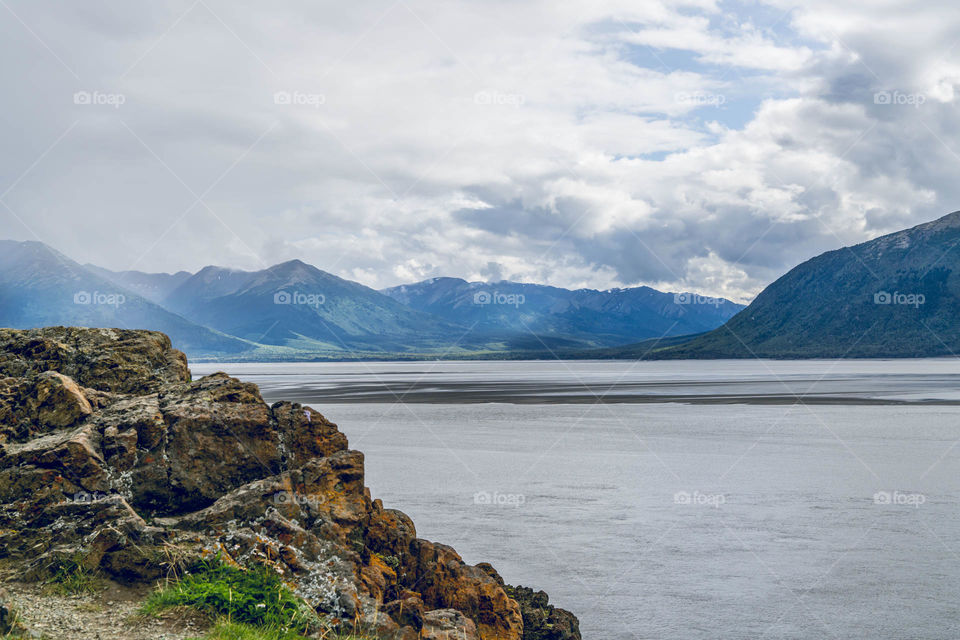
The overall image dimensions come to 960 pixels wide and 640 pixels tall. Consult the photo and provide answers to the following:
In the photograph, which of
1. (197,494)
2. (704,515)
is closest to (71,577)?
(197,494)

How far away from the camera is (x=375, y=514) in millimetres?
13555

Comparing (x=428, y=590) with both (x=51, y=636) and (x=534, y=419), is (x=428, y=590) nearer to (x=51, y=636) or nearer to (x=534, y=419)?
(x=51, y=636)

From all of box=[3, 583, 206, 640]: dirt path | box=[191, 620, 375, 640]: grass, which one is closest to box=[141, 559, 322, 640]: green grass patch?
box=[191, 620, 375, 640]: grass

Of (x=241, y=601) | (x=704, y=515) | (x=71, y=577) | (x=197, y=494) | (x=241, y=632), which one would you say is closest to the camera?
(x=241, y=632)

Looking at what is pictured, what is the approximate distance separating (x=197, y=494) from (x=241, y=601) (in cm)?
333

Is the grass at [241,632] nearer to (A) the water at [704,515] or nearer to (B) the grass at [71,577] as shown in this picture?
Result: (B) the grass at [71,577]

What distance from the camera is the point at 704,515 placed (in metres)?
28.1

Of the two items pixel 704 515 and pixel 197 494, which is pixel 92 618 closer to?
pixel 197 494

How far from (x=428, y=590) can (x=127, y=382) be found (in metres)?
7.86

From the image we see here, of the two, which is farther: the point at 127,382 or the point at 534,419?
the point at 534,419

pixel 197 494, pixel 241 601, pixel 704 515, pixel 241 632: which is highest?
pixel 197 494

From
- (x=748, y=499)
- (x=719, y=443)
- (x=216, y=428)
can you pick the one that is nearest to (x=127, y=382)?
(x=216, y=428)

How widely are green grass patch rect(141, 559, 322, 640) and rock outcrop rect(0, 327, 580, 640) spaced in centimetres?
37

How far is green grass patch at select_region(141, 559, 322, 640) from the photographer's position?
9.67 m
